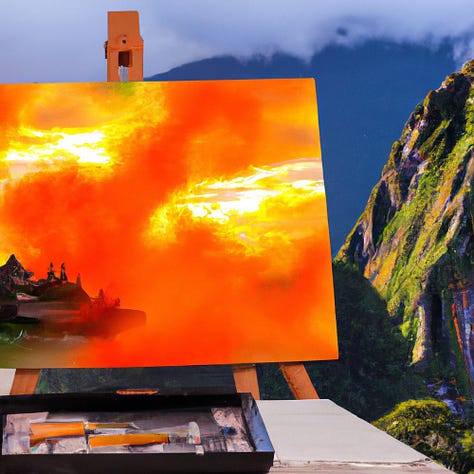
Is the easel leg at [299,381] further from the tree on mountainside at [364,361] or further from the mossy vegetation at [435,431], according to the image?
the tree on mountainside at [364,361]

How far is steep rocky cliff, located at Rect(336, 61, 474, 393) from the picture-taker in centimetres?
303

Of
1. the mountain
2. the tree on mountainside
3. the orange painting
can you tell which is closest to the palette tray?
the orange painting

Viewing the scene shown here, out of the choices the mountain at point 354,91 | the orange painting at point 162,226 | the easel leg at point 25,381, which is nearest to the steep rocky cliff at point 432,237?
the mountain at point 354,91

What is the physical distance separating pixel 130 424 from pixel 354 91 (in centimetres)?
368

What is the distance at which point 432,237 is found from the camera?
10.2 ft

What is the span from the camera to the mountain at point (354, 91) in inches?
157

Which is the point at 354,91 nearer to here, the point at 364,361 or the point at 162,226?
the point at 364,361

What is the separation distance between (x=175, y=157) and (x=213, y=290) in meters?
0.33

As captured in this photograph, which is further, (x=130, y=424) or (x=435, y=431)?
(x=435, y=431)

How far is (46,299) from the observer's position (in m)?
1.46

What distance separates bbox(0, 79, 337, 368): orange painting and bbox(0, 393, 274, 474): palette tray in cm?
57

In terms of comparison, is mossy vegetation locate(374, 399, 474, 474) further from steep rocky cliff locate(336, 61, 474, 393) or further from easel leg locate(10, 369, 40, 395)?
easel leg locate(10, 369, 40, 395)

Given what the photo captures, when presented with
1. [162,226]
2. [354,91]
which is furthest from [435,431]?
[354,91]

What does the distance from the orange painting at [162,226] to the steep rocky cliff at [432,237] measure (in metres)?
1.74
